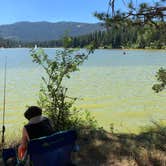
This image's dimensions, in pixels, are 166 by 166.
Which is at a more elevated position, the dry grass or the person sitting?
the person sitting

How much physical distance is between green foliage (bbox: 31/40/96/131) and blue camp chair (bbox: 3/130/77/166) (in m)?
2.18

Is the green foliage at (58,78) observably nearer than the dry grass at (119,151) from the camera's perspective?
No

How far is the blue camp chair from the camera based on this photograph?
111 inches

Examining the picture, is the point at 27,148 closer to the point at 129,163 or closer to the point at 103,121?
the point at 129,163

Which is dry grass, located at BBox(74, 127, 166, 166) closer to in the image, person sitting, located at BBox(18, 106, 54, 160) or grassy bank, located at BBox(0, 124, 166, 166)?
grassy bank, located at BBox(0, 124, 166, 166)

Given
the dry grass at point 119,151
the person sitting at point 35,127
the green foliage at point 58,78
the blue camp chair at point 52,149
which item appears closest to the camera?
the blue camp chair at point 52,149

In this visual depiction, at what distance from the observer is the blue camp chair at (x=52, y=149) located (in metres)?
2.81

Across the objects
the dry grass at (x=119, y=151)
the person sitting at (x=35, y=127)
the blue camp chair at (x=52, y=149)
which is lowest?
the dry grass at (x=119, y=151)

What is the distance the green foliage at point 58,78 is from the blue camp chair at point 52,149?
2180mm

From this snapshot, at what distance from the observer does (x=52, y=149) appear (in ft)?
9.54

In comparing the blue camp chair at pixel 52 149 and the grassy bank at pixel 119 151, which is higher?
the blue camp chair at pixel 52 149

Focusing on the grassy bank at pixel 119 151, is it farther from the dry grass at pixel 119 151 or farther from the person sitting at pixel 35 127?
the person sitting at pixel 35 127

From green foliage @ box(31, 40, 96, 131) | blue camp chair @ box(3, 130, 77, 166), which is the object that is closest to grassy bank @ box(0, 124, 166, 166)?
green foliage @ box(31, 40, 96, 131)

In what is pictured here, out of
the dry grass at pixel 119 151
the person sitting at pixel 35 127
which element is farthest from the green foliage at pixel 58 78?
the person sitting at pixel 35 127
